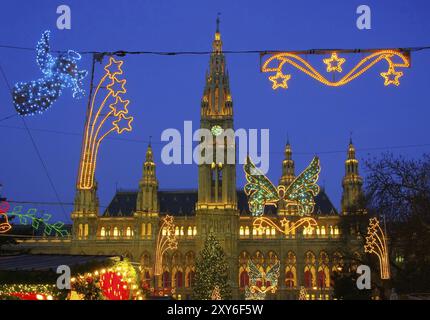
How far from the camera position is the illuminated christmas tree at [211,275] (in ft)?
181

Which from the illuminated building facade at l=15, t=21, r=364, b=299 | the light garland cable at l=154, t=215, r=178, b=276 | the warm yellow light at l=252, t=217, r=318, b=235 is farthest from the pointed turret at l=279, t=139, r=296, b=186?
the light garland cable at l=154, t=215, r=178, b=276

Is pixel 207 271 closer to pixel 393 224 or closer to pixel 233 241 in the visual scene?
pixel 233 241

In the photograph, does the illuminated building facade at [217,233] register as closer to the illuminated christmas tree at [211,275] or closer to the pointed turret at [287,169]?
the pointed turret at [287,169]

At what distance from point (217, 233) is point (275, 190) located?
1673 cm

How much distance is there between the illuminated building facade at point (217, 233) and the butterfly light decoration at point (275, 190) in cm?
1214

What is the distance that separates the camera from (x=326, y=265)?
7669 centimetres

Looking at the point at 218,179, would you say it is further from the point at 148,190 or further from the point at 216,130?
the point at 148,190

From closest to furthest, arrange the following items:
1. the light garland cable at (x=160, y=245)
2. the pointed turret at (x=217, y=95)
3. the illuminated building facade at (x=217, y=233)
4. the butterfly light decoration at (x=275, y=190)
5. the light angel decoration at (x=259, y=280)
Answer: the light garland cable at (x=160, y=245), the butterfly light decoration at (x=275, y=190), the light angel decoration at (x=259, y=280), the illuminated building facade at (x=217, y=233), the pointed turret at (x=217, y=95)

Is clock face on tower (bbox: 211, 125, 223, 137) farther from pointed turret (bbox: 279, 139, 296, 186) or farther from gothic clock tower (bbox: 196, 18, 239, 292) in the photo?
pointed turret (bbox: 279, 139, 296, 186)

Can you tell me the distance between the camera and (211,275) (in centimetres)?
5578

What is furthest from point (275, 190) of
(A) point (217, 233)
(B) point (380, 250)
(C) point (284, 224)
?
(B) point (380, 250)

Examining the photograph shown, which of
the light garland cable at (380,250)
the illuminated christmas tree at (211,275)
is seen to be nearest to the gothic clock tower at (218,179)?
the illuminated christmas tree at (211,275)

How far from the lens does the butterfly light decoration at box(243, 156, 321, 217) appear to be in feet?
200
